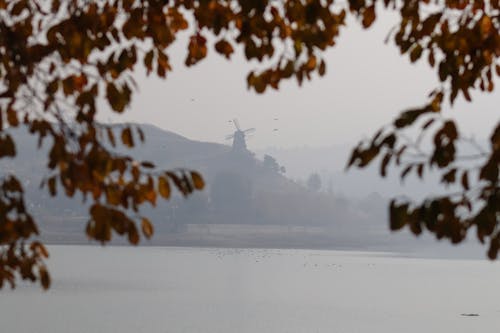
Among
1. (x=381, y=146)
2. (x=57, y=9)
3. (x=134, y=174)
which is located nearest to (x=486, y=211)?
(x=381, y=146)

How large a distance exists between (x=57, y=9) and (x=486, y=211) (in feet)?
12.4

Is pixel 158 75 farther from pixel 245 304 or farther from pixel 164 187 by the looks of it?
pixel 245 304

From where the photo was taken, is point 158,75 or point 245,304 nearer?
point 158,75

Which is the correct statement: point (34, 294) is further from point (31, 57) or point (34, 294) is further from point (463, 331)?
point (31, 57)

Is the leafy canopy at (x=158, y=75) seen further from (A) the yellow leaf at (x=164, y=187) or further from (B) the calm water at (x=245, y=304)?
(B) the calm water at (x=245, y=304)

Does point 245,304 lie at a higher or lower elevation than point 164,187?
lower

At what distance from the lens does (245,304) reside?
Result: 98.3 meters

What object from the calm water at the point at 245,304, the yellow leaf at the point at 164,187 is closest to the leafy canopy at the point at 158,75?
the yellow leaf at the point at 164,187

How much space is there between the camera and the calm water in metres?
73.9

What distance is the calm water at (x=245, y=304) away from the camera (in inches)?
2911

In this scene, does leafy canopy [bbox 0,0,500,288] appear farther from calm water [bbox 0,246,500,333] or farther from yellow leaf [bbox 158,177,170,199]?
calm water [bbox 0,246,500,333]

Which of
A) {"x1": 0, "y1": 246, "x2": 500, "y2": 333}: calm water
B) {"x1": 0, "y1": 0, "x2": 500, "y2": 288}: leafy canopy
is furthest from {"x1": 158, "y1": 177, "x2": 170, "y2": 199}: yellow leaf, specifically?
{"x1": 0, "y1": 246, "x2": 500, "y2": 333}: calm water

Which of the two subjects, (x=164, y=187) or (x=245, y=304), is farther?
(x=245, y=304)

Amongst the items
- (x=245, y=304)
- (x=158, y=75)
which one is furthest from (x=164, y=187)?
(x=245, y=304)
